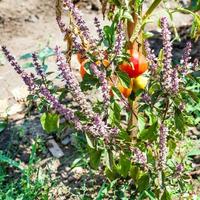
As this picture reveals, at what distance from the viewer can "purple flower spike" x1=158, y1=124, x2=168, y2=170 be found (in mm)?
2029

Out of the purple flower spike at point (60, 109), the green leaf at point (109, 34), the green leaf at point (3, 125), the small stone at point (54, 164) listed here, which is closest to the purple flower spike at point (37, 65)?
the purple flower spike at point (60, 109)

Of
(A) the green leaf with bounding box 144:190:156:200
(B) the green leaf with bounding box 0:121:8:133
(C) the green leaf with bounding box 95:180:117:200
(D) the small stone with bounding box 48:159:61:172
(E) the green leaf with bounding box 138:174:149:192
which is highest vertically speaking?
(E) the green leaf with bounding box 138:174:149:192

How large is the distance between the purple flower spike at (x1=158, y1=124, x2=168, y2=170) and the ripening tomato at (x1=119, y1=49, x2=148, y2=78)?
46 cm

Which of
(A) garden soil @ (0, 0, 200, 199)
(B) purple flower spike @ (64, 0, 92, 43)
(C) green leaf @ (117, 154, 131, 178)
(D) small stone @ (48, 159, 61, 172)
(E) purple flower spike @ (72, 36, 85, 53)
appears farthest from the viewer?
(A) garden soil @ (0, 0, 200, 199)

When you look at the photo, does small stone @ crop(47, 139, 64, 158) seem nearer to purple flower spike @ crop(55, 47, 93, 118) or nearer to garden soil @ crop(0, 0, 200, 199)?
garden soil @ crop(0, 0, 200, 199)

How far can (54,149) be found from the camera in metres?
2.99

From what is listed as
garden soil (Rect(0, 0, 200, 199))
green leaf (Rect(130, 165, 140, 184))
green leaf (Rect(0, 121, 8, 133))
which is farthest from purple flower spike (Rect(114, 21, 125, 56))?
garden soil (Rect(0, 0, 200, 199))

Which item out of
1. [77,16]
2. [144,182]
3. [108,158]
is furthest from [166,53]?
[144,182]

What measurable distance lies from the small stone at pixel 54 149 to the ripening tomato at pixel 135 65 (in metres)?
0.76

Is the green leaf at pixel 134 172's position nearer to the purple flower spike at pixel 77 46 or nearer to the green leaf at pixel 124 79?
the green leaf at pixel 124 79

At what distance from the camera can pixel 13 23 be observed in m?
4.35

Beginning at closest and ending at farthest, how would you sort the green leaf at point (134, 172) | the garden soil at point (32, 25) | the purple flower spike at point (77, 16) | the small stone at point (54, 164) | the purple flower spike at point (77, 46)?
the purple flower spike at point (77, 16)
the purple flower spike at point (77, 46)
the green leaf at point (134, 172)
the small stone at point (54, 164)
the garden soil at point (32, 25)

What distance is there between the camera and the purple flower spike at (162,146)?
6.66 feet

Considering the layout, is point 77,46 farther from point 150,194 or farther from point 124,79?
point 150,194
